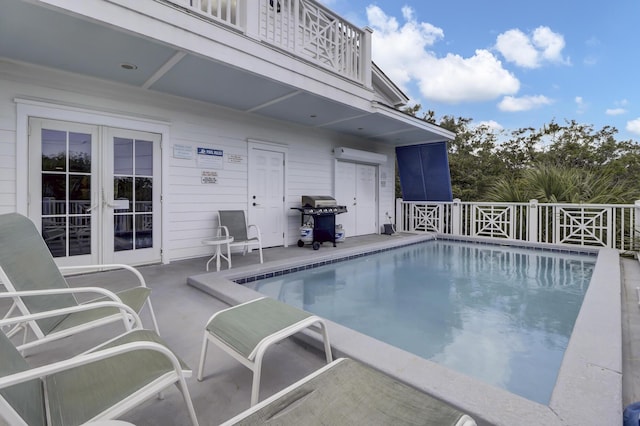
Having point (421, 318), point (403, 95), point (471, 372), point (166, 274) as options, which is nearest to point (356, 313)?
point (421, 318)

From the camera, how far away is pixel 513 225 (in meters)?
7.72

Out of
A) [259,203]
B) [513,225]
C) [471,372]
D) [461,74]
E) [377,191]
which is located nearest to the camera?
[471,372]

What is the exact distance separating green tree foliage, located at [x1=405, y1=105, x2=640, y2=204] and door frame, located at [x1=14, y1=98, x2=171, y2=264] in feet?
25.9

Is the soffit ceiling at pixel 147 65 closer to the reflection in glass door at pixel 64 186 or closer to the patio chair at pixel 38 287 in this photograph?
the reflection in glass door at pixel 64 186

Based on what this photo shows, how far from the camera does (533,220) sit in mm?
7262

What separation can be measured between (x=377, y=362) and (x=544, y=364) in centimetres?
138

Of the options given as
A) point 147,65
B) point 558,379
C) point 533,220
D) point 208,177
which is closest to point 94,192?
point 208,177

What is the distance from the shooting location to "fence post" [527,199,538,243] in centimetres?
724

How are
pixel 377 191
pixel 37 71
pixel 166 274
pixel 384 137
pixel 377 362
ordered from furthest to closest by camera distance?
Answer: pixel 377 191
pixel 384 137
pixel 166 274
pixel 37 71
pixel 377 362

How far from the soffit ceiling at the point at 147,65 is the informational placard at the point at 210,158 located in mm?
839

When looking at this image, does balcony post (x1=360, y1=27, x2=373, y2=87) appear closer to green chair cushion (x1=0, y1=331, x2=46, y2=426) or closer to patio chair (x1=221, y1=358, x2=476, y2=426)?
patio chair (x1=221, y1=358, x2=476, y2=426)

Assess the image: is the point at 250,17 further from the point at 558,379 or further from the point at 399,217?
the point at 399,217

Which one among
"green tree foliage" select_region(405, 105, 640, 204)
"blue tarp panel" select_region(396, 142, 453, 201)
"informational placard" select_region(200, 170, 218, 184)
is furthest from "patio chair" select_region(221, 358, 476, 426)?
"green tree foliage" select_region(405, 105, 640, 204)

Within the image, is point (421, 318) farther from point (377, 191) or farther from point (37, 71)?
point (377, 191)
